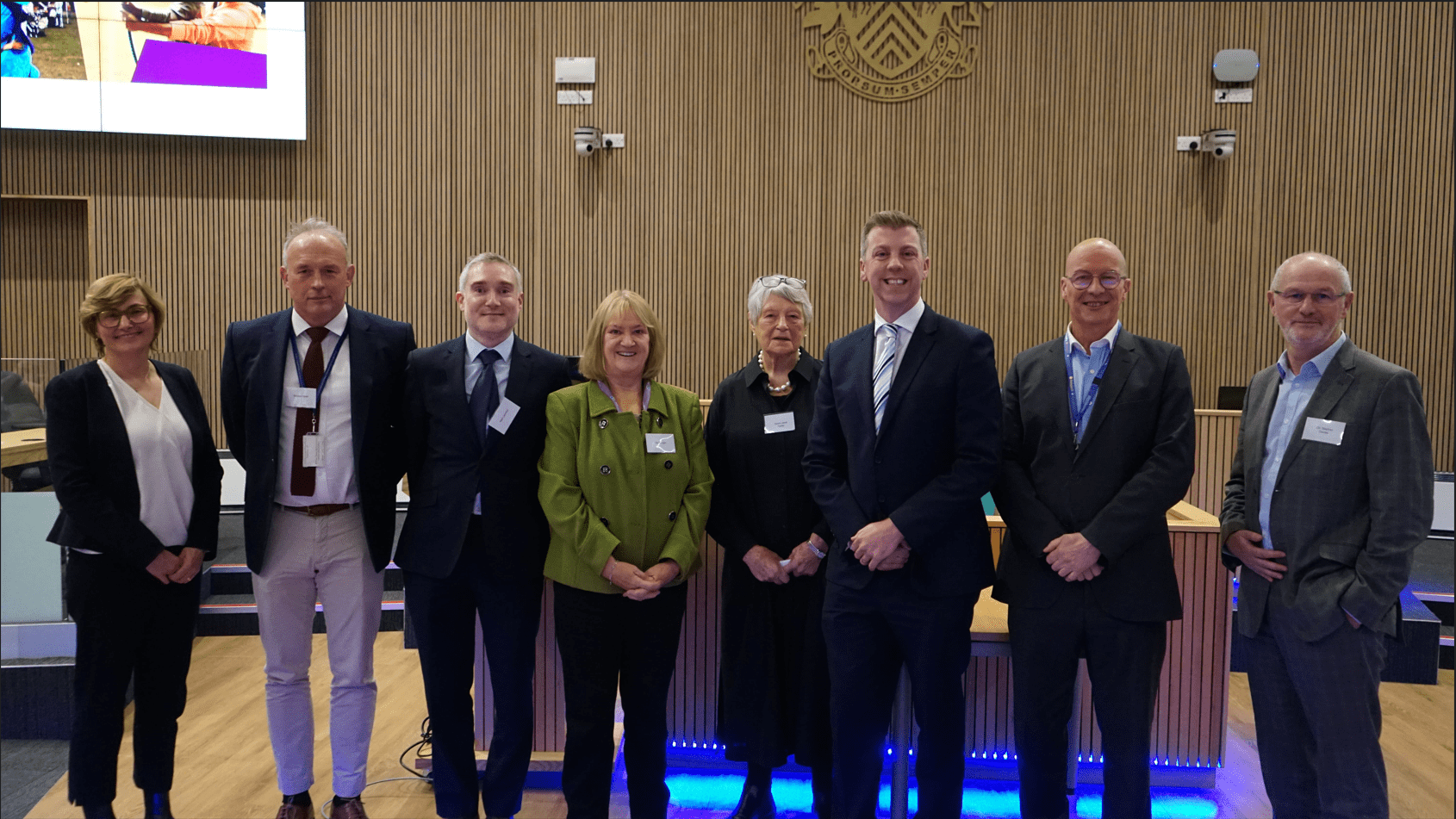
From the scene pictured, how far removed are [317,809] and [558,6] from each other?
17.7 ft

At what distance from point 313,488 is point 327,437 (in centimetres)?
15

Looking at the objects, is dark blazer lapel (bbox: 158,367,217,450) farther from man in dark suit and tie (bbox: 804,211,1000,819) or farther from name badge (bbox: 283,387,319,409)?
man in dark suit and tie (bbox: 804,211,1000,819)

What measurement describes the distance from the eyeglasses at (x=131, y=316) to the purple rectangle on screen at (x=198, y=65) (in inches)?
181

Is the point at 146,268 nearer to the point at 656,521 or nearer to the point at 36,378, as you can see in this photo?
the point at 36,378

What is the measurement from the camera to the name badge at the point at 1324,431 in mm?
2101

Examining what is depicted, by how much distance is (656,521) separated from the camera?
2.35 meters

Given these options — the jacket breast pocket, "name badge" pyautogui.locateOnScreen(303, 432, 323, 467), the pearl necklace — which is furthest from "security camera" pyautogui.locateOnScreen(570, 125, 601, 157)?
the jacket breast pocket

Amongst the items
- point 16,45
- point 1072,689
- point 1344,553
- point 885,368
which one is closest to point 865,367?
point 885,368

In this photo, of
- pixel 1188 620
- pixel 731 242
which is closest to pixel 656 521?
pixel 1188 620

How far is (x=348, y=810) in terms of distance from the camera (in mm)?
2518

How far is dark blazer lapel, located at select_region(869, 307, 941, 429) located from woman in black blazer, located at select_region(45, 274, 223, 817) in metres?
1.87

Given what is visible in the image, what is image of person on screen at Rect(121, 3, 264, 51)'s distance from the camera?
5.93 metres

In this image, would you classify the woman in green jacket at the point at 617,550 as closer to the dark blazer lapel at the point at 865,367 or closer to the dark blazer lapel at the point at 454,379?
the dark blazer lapel at the point at 454,379

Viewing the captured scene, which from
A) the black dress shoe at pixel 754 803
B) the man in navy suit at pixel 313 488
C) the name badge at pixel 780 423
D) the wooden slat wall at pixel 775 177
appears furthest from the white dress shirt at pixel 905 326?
the wooden slat wall at pixel 775 177
